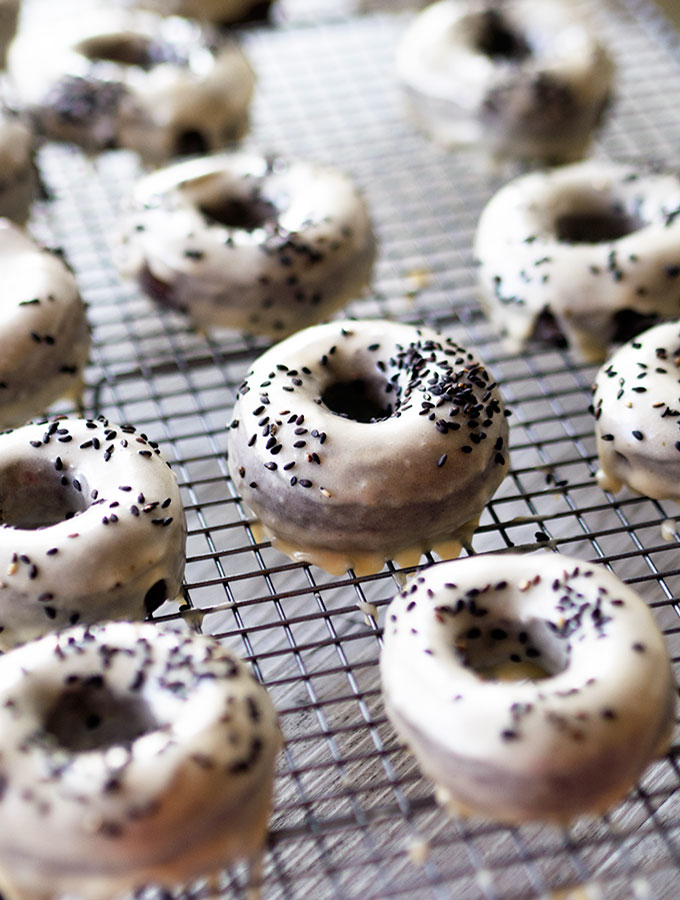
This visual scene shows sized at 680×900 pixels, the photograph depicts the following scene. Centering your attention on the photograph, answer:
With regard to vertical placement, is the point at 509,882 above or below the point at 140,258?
below

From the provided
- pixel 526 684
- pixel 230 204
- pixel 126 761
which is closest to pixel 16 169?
pixel 230 204

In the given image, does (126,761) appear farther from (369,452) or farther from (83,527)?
(369,452)

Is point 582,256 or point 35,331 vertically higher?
point 582,256

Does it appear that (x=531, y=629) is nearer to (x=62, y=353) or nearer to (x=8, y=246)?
(x=62, y=353)

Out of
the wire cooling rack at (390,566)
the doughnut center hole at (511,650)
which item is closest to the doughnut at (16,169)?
the wire cooling rack at (390,566)

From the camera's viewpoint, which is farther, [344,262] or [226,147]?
[226,147]

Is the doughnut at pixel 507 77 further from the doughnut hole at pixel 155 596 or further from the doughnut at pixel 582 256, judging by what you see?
the doughnut hole at pixel 155 596

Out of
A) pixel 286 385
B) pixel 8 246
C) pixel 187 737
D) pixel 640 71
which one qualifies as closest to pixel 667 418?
pixel 286 385
